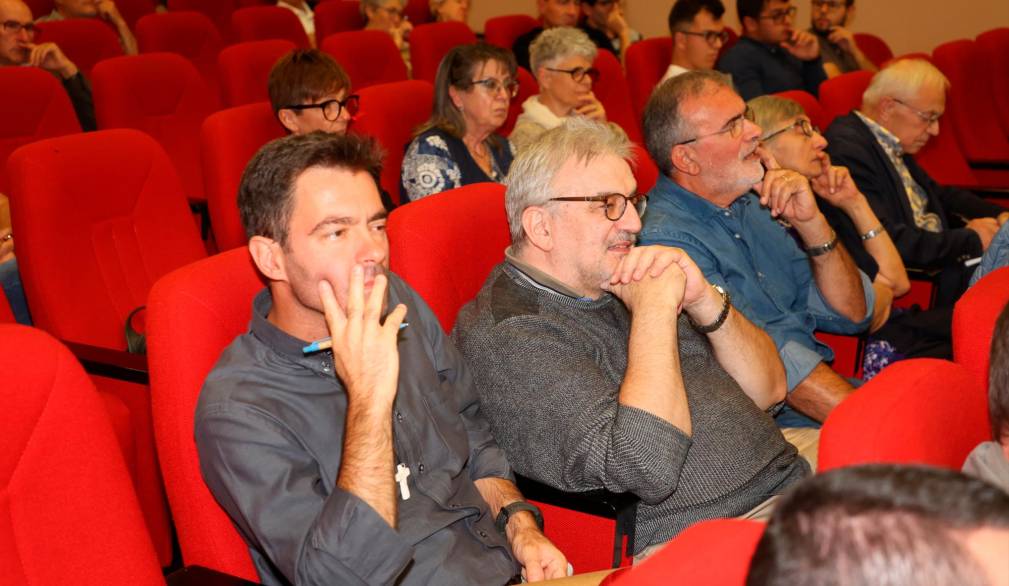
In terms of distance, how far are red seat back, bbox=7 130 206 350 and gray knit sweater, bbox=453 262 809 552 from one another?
1.10 m

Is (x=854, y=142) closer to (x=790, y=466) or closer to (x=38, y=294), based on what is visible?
(x=790, y=466)

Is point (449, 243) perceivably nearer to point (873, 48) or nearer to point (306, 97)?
point (306, 97)

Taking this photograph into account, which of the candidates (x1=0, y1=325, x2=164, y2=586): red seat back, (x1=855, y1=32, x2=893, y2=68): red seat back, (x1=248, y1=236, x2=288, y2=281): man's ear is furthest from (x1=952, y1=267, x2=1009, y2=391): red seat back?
(x1=855, y1=32, x2=893, y2=68): red seat back

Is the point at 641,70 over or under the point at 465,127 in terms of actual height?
under

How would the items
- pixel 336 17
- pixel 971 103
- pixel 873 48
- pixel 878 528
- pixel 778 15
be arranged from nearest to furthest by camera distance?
pixel 878 528, pixel 971 103, pixel 778 15, pixel 336 17, pixel 873 48

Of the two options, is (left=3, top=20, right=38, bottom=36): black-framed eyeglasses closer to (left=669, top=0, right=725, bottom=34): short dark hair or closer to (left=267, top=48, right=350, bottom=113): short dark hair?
(left=267, top=48, right=350, bottom=113): short dark hair

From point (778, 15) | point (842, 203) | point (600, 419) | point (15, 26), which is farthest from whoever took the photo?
point (778, 15)

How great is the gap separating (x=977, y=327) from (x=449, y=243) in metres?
1.01

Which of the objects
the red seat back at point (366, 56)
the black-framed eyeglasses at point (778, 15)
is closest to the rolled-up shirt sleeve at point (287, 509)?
the red seat back at point (366, 56)

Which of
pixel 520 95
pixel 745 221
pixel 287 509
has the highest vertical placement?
pixel 287 509

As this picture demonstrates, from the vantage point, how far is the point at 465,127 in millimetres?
3479

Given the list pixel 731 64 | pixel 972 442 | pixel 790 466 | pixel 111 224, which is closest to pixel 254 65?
pixel 111 224

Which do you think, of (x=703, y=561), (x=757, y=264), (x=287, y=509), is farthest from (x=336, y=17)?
(x=703, y=561)

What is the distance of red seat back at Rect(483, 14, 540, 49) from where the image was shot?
587 centimetres
